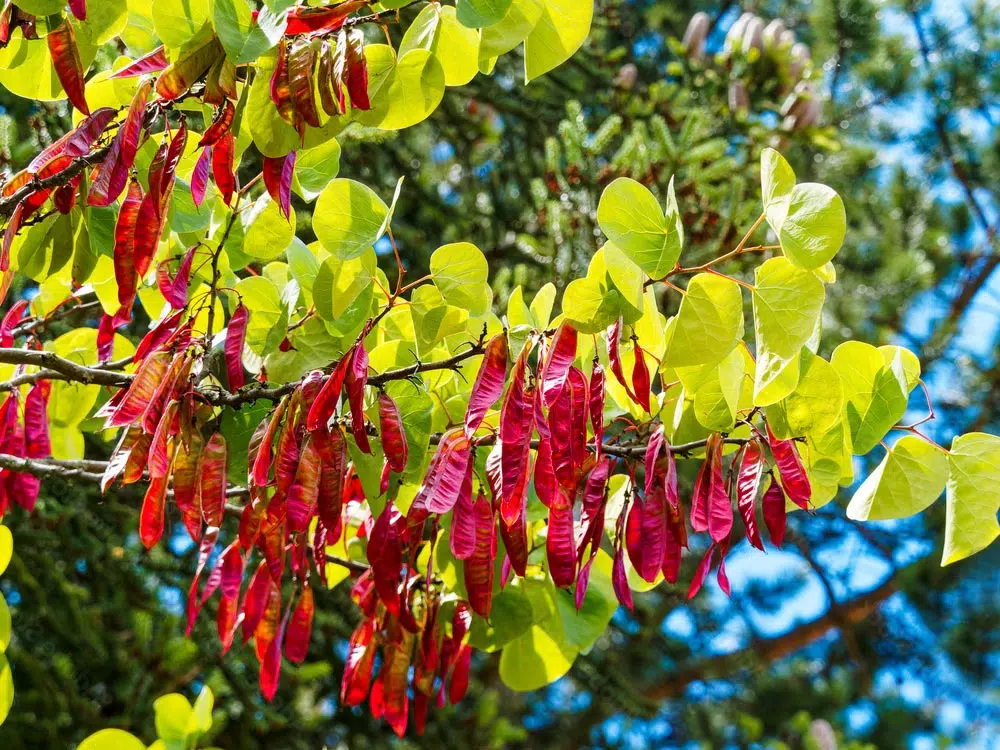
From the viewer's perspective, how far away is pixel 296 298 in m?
1.13

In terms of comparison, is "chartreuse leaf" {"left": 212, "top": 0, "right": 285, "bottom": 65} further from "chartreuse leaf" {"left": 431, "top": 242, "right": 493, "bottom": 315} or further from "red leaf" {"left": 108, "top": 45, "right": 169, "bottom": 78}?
"chartreuse leaf" {"left": 431, "top": 242, "right": 493, "bottom": 315}

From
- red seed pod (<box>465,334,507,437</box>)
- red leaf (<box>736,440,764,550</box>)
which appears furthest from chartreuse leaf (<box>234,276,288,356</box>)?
red leaf (<box>736,440,764,550</box>)

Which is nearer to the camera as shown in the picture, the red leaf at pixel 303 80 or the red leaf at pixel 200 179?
the red leaf at pixel 303 80

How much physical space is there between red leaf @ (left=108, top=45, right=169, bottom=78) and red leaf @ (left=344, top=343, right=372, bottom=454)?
0.33m

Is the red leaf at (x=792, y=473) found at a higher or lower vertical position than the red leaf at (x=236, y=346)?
Result: lower

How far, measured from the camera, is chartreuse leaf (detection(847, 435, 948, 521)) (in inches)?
41.7

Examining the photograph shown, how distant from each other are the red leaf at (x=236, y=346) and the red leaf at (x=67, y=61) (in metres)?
0.25

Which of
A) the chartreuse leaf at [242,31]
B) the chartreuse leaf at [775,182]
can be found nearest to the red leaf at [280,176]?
the chartreuse leaf at [242,31]

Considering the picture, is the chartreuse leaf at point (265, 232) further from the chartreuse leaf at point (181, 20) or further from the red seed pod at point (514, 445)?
the red seed pod at point (514, 445)

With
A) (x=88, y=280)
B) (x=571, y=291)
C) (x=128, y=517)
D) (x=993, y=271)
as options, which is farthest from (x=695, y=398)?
(x=993, y=271)

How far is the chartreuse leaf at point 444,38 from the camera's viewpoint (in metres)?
1.02

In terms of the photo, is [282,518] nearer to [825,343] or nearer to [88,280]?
[88,280]

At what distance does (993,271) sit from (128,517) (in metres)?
4.33

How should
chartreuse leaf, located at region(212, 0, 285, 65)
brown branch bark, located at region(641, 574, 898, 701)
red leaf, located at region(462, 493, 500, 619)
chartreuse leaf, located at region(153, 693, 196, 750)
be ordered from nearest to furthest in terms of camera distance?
chartreuse leaf, located at region(212, 0, 285, 65) < red leaf, located at region(462, 493, 500, 619) < chartreuse leaf, located at region(153, 693, 196, 750) < brown branch bark, located at region(641, 574, 898, 701)
